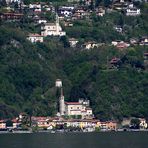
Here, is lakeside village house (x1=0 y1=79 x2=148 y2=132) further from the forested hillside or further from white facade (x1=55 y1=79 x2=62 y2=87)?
white facade (x1=55 y1=79 x2=62 y2=87)

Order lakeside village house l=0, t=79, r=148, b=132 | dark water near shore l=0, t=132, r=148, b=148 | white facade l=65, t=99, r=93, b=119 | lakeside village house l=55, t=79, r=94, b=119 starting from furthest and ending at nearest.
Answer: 1. white facade l=65, t=99, r=93, b=119
2. lakeside village house l=55, t=79, r=94, b=119
3. lakeside village house l=0, t=79, r=148, b=132
4. dark water near shore l=0, t=132, r=148, b=148

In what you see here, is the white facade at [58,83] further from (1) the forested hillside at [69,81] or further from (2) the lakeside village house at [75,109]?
(2) the lakeside village house at [75,109]

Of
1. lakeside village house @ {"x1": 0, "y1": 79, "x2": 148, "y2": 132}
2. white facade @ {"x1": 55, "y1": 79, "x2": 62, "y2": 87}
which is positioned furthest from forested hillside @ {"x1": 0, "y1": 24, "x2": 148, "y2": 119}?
lakeside village house @ {"x1": 0, "y1": 79, "x2": 148, "y2": 132}

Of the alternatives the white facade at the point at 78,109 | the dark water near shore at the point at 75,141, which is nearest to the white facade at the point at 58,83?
the white facade at the point at 78,109

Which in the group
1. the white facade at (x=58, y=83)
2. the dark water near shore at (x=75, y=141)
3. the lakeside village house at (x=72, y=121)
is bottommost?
the lakeside village house at (x=72, y=121)

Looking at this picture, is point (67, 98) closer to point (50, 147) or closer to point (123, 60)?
point (123, 60)

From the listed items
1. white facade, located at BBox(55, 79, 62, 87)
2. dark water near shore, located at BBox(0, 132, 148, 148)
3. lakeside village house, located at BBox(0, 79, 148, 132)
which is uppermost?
dark water near shore, located at BBox(0, 132, 148, 148)

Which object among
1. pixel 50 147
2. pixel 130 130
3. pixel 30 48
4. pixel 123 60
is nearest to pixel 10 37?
pixel 30 48

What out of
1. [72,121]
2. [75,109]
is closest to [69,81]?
[75,109]

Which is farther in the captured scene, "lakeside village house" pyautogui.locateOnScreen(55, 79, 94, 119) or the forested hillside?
"lakeside village house" pyautogui.locateOnScreen(55, 79, 94, 119)

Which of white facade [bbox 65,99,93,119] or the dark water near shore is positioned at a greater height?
the dark water near shore

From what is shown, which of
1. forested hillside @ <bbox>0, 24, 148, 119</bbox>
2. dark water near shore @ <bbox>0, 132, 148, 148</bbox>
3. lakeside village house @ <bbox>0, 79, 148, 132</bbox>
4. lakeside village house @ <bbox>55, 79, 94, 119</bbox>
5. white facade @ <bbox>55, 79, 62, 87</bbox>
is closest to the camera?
dark water near shore @ <bbox>0, 132, 148, 148</bbox>
